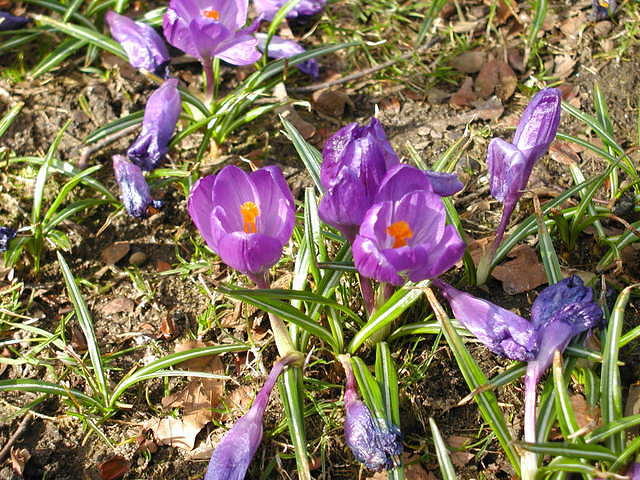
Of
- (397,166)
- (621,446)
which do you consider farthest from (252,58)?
(621,446)

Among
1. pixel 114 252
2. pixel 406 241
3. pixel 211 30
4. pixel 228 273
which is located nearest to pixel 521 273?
pixel 406 241

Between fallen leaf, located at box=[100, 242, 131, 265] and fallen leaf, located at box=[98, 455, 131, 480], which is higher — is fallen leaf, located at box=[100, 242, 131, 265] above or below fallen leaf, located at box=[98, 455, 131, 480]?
above

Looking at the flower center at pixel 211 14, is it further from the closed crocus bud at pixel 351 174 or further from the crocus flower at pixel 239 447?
the crocus flower at pixel 239 447

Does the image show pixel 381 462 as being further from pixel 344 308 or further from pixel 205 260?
pixel 205 260

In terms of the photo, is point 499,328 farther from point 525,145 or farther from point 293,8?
point 293,8

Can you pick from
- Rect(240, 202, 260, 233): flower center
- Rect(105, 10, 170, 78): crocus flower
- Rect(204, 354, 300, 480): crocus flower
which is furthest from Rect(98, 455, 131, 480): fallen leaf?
Rect(105, 10, 170, 78): crocus flower

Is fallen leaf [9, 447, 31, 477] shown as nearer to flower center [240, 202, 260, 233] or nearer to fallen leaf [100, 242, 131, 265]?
fallen leaf [100, 242, 131, 265]
